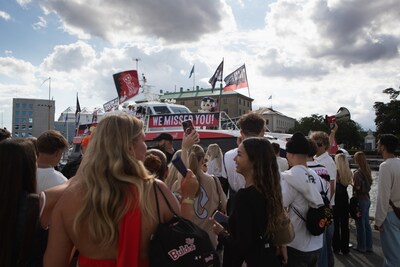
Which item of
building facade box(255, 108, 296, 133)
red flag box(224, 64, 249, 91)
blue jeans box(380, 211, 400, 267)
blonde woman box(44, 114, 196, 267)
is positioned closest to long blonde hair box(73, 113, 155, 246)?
blonde woman box(44, 114, 196, 267)

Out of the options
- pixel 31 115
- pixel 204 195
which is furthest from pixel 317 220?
pixel 31 115

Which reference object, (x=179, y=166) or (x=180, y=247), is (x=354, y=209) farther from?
(x=180, y=247)

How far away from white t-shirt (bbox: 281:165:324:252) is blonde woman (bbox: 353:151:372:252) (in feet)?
12.7

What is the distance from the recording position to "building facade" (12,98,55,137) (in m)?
68.2

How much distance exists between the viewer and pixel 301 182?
11.2ft

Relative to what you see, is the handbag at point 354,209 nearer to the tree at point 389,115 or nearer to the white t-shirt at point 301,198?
the white t-shirt at point 301,198

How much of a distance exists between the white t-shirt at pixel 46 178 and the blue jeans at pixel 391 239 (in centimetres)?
433

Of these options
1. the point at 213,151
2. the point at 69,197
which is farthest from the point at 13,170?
the point at 213,151

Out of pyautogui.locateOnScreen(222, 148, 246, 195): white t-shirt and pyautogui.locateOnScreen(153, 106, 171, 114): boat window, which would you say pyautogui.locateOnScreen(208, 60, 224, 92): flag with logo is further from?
pyautogui.locateOnScreen(222, 148, 246, 195): white t-shirt

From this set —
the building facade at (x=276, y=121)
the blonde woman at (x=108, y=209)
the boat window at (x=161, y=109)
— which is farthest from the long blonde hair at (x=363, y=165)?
the building facade at (x=276, y=121)

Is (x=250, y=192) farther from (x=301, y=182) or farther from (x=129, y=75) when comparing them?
(x=129, y=75)

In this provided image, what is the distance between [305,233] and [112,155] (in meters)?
2.28

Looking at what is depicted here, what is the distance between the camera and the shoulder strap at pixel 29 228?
84.6 inches

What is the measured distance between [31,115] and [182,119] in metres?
67.1
